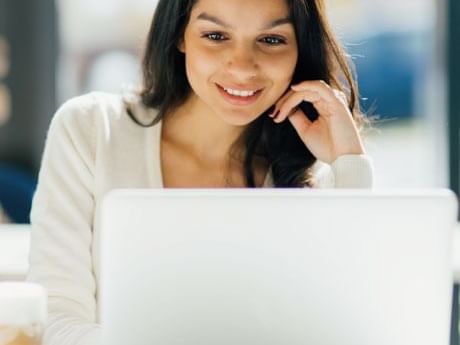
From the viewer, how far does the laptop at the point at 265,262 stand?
115 centimetres

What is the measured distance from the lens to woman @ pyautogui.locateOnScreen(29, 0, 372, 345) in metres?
1.90


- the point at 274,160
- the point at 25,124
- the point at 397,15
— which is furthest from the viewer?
the point at 397,15

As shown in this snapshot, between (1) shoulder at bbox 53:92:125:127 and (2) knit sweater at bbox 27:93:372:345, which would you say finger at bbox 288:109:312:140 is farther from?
(1) shoulder at bbox 53:92:125:127

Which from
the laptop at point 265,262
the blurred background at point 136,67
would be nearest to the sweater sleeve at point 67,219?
the laptop at point 265,262

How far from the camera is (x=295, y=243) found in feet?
3.80

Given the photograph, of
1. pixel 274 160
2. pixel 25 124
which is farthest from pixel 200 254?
pixel 25 124

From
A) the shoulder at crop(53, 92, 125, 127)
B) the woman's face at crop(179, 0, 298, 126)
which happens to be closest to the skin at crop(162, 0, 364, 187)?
the woman's face at crop(179, 0, 298, 126)

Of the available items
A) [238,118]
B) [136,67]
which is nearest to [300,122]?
[238,118]

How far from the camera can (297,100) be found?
2.10 m

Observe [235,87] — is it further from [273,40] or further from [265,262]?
[265,262]

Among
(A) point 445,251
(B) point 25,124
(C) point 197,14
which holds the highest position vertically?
(C) point 197,14

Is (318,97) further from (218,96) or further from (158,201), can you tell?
(158,201)

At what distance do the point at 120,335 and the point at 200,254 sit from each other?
13 cm

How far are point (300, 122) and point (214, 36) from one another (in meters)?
0.29
